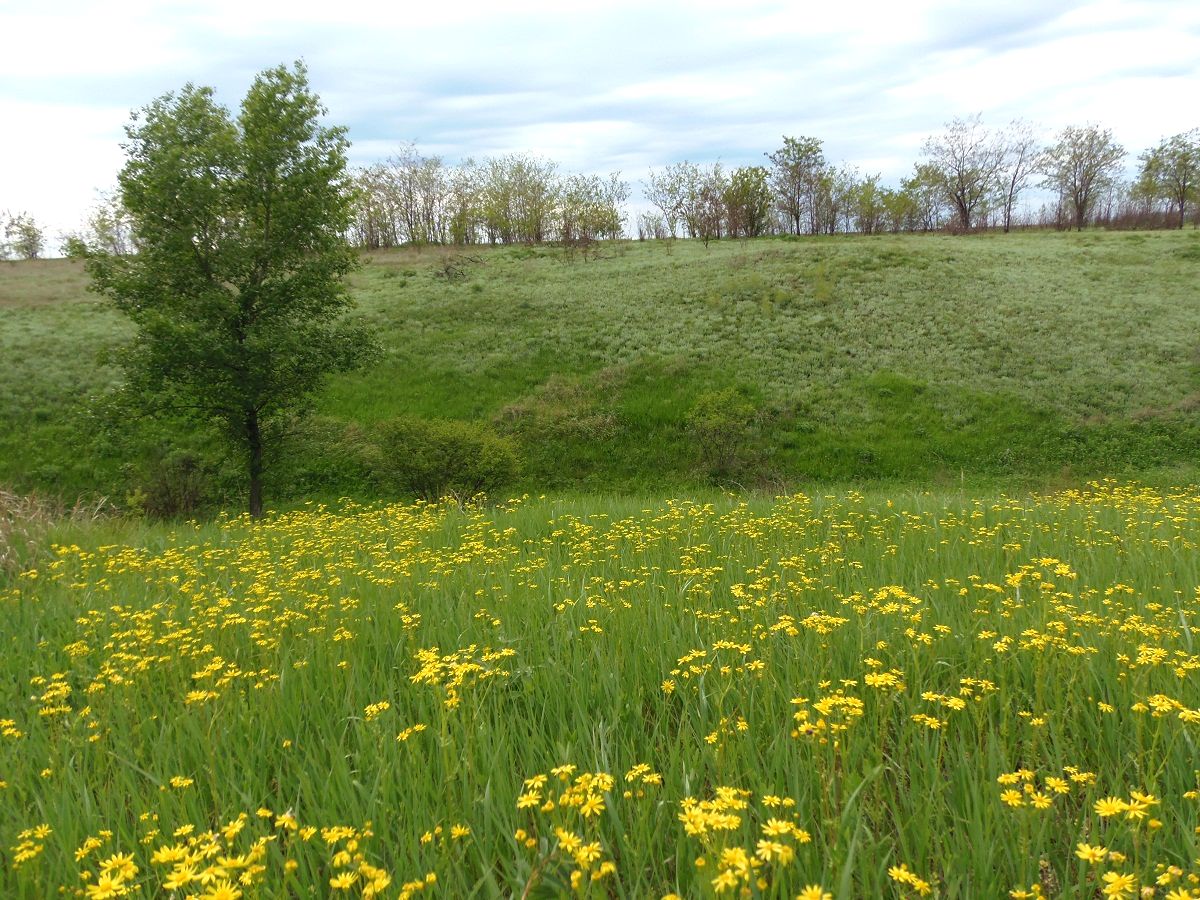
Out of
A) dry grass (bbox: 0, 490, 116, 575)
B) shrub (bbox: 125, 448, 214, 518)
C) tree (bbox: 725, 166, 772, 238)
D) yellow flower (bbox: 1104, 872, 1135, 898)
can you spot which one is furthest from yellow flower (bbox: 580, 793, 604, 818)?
tree (bbox: 725, 166, 772, 238)

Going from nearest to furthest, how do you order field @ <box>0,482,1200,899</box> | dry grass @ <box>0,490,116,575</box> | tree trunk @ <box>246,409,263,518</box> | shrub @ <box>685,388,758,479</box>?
field @ <box>0,482,1200,899</box>
dry grass @ <box>0,490,116,575</box>
tree trunk @ <box>246,409,263,518</box>
shrub @ <box>685,388,758,479</box>

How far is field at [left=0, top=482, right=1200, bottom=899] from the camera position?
6.32ft

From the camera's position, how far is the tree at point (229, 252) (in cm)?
1478

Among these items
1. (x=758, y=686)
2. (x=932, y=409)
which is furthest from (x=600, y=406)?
(x=758, y=686)

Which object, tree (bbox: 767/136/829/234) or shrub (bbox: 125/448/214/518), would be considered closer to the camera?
shrub (bbox: 125/448/214/518)

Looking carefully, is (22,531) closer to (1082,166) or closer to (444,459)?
(444,459)

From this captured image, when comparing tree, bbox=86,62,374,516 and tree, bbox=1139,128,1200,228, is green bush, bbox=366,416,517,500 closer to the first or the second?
tree, bbox=86,62,374,516

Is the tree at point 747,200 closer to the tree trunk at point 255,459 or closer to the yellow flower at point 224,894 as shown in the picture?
the tree trunk at point 255,459

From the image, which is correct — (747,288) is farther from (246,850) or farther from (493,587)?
(246,850)

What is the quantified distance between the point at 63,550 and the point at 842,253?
40749 mm

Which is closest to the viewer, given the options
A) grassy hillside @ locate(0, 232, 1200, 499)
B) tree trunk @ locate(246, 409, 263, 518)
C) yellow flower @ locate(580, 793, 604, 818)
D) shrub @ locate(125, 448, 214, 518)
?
yellow flower @ locate(580, 793, 604, 818)

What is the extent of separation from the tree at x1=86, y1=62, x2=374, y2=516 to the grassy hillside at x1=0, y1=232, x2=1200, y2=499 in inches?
110

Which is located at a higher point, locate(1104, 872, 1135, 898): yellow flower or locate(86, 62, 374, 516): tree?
locate(86, 62, 374, 516): tree

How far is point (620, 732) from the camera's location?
2699mm
